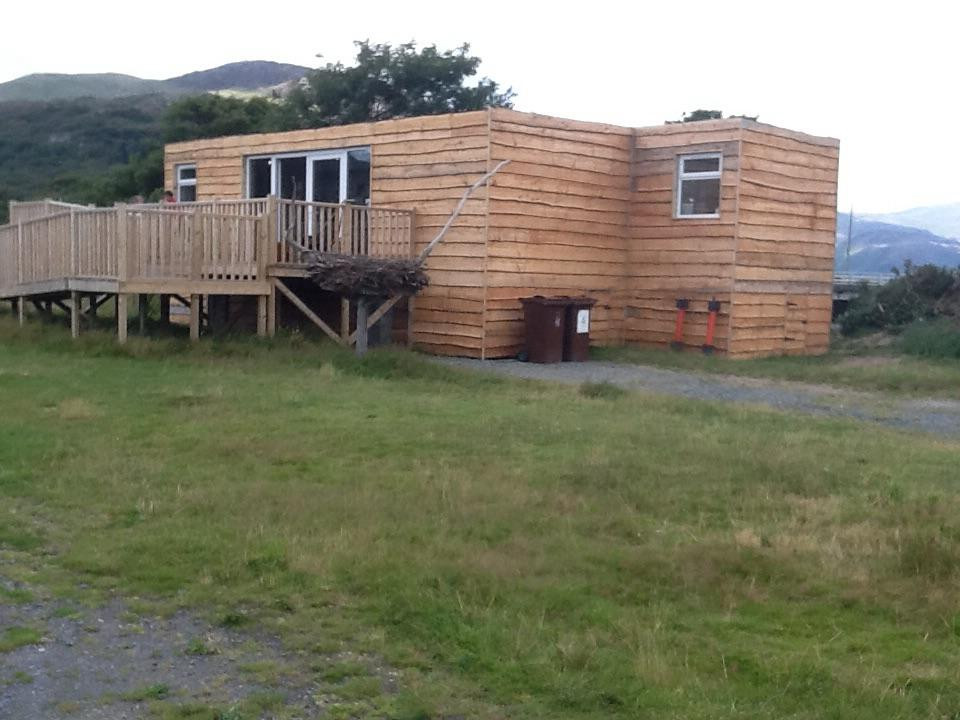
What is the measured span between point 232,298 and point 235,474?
11.6m

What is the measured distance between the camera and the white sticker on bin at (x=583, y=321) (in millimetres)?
17266

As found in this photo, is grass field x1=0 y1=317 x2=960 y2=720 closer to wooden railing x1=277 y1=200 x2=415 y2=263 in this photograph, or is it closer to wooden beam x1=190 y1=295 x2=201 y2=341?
wooden beam x1=190 y1=295 x2=201 y2=341

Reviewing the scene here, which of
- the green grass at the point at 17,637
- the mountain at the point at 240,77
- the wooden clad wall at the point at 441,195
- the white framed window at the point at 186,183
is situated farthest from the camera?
the mountain at the point at 240,77

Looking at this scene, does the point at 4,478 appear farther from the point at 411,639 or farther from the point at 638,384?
the point at 638,384

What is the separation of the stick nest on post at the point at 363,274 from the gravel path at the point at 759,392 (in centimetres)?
126

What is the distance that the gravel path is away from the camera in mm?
12252

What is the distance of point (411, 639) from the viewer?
4.98 meters

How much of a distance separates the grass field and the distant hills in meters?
101

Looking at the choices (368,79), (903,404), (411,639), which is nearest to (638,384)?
(903,404)

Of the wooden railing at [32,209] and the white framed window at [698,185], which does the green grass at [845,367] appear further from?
the wooden railing at [32,209]

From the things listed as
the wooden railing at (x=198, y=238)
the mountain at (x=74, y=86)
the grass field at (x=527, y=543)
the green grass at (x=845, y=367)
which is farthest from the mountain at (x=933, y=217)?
the grass field at (x=527, y=543)

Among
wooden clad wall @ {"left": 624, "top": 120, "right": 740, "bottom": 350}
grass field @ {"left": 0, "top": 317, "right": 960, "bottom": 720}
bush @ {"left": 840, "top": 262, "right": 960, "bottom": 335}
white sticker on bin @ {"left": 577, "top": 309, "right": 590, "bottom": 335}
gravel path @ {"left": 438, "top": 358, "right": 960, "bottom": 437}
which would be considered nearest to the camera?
grass field @ {"left": 0, "top": 317, "right": 960, "bottom": 720}

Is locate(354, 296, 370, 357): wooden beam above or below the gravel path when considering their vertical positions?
above

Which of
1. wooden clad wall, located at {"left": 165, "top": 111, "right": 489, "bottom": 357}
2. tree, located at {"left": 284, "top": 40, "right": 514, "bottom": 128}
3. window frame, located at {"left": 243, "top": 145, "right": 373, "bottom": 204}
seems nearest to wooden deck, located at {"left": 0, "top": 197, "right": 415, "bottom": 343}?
wooden clad wall, located at {"left": 165, "top": 111, "right": 489, "bottom": 357}
